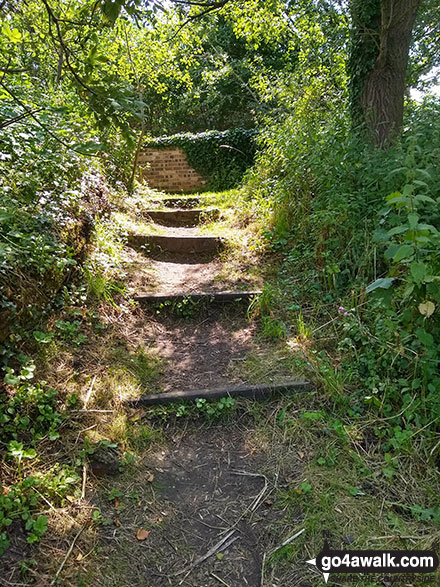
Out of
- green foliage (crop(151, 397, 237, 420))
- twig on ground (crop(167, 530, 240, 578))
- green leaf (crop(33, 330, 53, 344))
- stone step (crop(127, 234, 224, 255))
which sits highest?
stone step (crop(127, 234, 224, 255))

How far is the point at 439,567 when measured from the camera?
Result: 131 centimetres

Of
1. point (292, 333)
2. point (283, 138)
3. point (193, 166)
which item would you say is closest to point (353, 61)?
point (283, 138)

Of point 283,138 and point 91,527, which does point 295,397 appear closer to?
point 91,527

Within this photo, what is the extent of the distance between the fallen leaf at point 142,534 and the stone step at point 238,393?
0.73m

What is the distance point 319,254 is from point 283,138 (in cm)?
220

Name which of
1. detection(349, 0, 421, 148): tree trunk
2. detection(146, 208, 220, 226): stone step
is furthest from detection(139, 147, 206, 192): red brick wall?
detection(349, 0, 421, 148): tree trunk

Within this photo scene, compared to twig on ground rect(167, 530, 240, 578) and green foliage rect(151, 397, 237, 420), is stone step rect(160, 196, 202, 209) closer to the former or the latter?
green foliage rect(151, 397, 237, 420)

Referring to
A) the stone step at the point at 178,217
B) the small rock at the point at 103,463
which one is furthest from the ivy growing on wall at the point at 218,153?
the small rock at the point at 103,463

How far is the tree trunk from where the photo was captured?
326 cm

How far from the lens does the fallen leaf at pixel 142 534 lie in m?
1.51

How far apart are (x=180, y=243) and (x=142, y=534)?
336cm

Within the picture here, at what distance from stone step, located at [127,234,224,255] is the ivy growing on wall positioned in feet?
19.2

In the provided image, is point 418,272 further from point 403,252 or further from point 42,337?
point 42,337

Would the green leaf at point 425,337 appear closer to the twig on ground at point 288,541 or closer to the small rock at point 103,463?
the twig on ground at point 288,541
